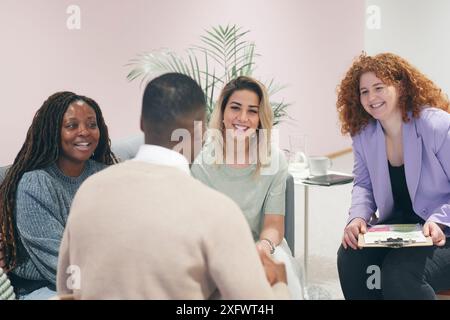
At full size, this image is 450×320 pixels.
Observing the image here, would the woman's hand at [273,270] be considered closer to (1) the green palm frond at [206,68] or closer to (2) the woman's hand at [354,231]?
(1) the green palm frond at [206,68]

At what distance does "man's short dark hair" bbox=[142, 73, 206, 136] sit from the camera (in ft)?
3.12

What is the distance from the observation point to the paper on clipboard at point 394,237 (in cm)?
154

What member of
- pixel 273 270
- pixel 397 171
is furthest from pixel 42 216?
pixel 397 171

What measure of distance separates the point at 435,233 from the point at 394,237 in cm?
12

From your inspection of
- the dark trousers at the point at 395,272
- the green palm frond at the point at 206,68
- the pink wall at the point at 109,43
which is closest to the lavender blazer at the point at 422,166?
the dark trousers at the point at 395,272

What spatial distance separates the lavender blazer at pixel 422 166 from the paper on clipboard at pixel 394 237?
0.07 metres

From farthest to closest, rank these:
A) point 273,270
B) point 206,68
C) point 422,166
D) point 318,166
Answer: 1. point 318,166
2. point 206,68
3. point 422,166
4. point 273,270

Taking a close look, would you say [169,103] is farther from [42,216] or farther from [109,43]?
[109,43]

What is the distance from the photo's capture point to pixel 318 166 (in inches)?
86.2

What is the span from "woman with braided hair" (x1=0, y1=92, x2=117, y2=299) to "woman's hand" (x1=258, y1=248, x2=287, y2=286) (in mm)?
623

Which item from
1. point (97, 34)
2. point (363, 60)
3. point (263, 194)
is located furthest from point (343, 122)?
point (97, 34)

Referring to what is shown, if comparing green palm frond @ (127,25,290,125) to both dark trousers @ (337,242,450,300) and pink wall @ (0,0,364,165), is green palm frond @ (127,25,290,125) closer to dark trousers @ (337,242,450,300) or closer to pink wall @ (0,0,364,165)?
pink wall @ (0,0,364,165)

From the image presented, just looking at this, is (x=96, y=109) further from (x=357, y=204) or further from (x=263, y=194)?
(x=357, y=204)
